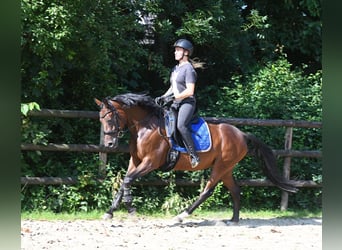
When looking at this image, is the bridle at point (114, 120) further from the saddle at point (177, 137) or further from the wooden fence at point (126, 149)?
the wooden fence at point (126, 149)

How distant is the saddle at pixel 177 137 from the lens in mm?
5965

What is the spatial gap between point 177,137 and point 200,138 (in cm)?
32

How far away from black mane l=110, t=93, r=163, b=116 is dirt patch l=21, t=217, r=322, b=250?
5.11 ft

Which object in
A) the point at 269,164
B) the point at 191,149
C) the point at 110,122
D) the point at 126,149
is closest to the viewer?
the point at 110,122

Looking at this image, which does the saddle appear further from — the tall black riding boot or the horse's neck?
the horse's neck

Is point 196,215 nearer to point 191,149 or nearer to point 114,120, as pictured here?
point 191,149

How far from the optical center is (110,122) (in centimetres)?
573

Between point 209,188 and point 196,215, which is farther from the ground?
point 209,188

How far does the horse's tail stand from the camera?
21.4 ft

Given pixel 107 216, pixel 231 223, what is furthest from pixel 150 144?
pixel 231 223

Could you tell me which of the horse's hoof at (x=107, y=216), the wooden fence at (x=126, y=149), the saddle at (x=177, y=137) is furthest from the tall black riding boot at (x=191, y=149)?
the horse's hoof at (x=107, y=216)
